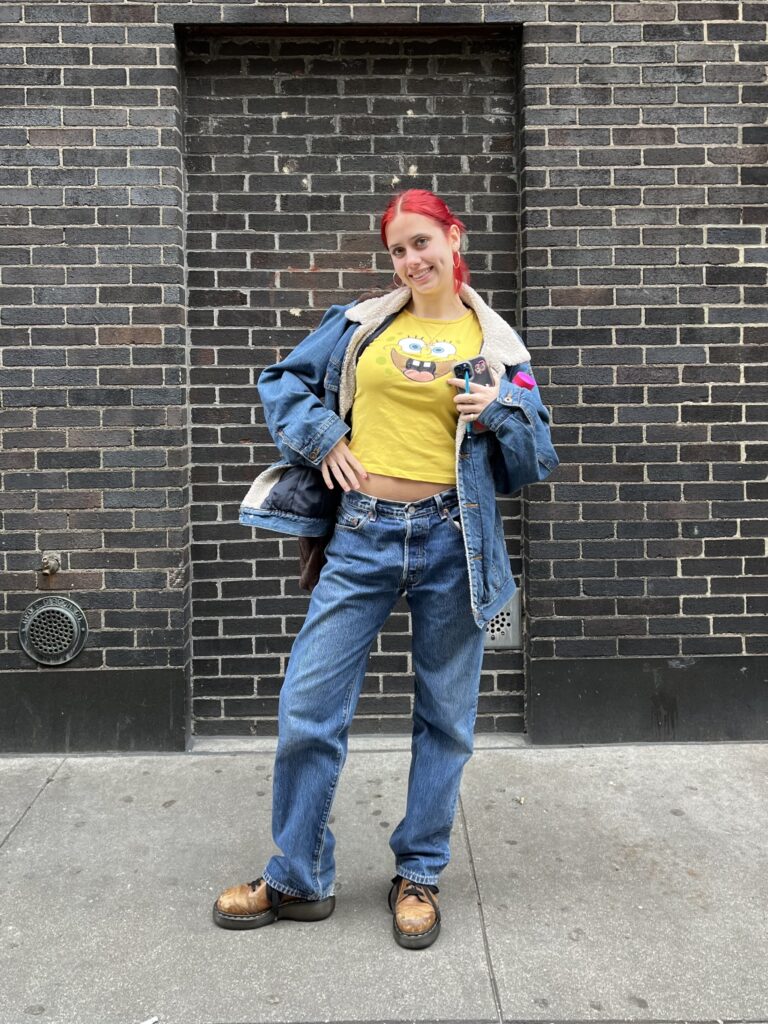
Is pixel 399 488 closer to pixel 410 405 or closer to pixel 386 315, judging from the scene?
pixel 410 405

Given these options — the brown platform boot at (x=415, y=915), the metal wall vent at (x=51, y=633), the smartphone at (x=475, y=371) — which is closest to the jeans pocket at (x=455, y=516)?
the smartphone at (x=475, y=371)

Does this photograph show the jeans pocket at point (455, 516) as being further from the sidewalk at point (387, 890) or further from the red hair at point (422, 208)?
the sidewalk at point (387, 890)

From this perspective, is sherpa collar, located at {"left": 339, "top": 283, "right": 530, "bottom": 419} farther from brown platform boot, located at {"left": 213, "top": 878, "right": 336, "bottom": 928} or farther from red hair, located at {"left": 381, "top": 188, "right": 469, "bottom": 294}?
brown platform boot, located at {"left": 213, "top": 878, "right": 336, "bottom": 928}

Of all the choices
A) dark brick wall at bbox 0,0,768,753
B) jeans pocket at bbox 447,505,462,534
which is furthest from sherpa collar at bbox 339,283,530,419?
dark brick wall at bbox 0,0,768,753

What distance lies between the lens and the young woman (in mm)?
2576

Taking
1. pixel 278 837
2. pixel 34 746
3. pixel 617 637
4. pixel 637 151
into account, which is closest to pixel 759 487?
pixel 617 637

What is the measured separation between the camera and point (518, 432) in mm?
2520

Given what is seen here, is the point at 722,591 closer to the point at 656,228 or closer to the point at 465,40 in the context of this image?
the point at 656,228

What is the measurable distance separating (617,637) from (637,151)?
7.18 feet

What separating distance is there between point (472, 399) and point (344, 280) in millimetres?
1952

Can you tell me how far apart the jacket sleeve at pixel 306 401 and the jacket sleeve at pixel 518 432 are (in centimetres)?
44

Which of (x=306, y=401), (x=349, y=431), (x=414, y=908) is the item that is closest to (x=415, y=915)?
→ (x=414, y=908)

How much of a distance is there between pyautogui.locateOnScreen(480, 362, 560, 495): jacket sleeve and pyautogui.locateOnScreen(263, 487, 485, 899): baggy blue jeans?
194mm

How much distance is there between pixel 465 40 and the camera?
13.7 ft
